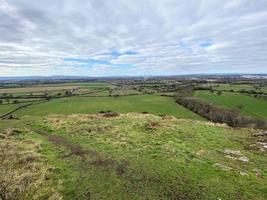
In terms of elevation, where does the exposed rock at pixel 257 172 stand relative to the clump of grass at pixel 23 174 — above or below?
below

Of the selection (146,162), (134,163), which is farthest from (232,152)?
(134,163)

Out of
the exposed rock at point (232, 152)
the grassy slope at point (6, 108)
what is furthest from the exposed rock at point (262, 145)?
the grassy slope at point (6, 108)

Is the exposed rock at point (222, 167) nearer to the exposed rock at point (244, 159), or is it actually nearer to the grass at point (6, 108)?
the exposed rock at point (244, 159)

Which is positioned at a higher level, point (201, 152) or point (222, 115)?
point (201, 152)

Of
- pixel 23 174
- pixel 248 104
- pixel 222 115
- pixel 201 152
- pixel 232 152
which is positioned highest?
pixel 23 174

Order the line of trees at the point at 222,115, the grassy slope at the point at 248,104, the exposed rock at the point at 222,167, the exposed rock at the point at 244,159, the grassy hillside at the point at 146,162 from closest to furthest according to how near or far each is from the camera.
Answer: the grassy hillside at the point at 146,162 → the exposed rock at the point at 222,167 → the exposed rock at the point at 244,159 → the line of trees at the point at 222,115 → the grassy slope at the point at 248,104

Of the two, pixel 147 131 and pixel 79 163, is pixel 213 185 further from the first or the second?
pixel 147 131

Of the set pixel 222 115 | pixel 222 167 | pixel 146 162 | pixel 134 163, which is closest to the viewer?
pixel 222 167

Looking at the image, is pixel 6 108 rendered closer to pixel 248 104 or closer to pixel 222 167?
pixel 248 104

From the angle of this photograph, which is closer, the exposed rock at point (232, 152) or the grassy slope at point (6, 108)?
the exposed rock at point (232, 152)
